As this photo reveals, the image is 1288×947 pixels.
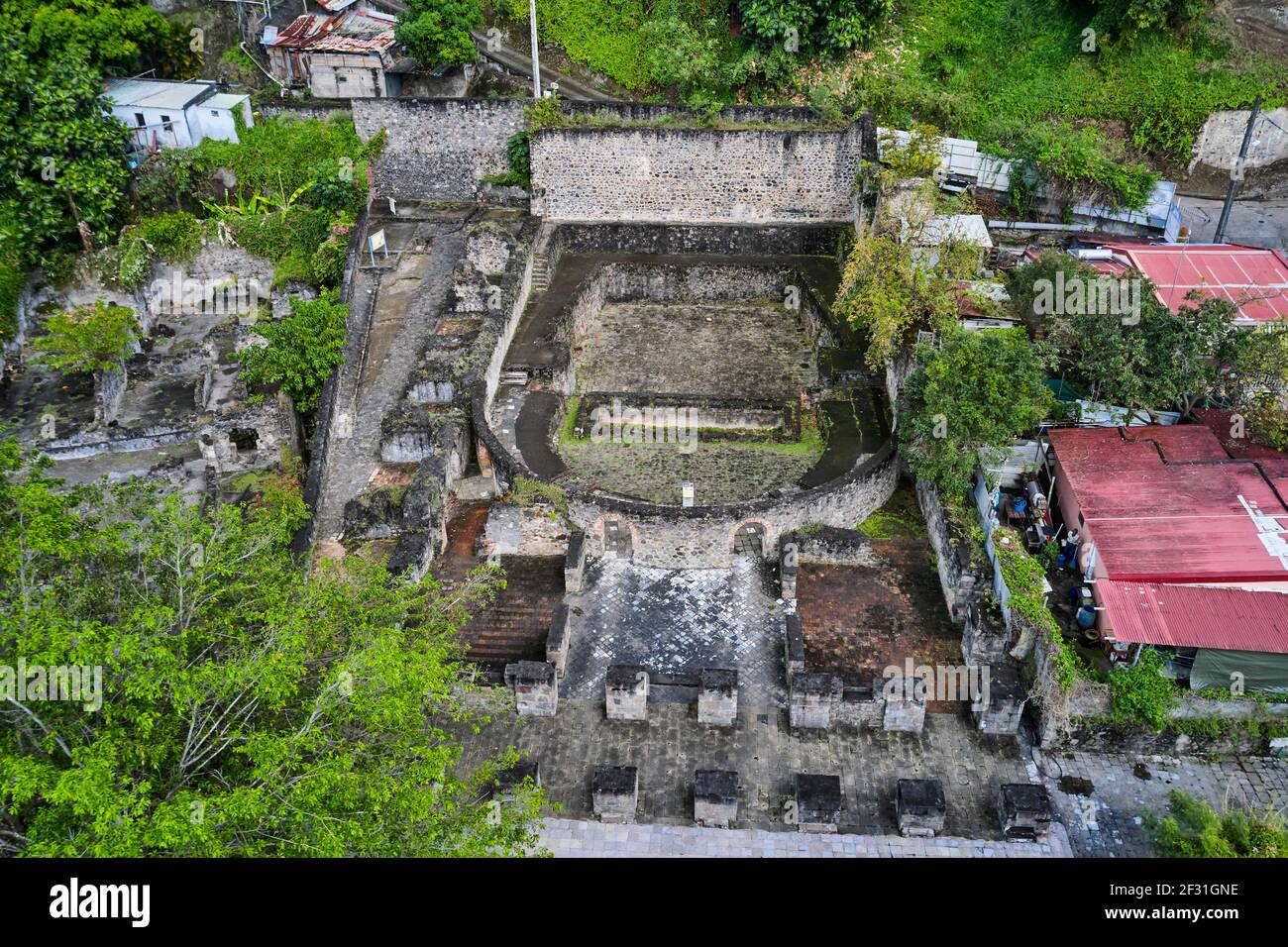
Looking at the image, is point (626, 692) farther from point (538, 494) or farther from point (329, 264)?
point (329, 264)

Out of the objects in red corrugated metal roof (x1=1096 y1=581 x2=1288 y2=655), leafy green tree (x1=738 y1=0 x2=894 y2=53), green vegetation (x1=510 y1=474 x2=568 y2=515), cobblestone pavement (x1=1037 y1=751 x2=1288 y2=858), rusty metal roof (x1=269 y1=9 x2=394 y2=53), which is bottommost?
cobblestone pavement (x1=1037 y1=751 x2=1288 y2=858)

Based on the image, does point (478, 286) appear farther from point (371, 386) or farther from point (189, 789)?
point (189, 789)

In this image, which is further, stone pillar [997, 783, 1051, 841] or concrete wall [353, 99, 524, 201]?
concrete wall [353, 99, 524, 201]

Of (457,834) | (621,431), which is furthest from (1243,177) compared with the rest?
(457,834)

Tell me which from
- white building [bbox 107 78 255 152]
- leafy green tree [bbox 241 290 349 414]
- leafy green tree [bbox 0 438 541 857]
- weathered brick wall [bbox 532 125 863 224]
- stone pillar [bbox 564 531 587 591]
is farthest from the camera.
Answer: white building [bbox 107 78 255 152]

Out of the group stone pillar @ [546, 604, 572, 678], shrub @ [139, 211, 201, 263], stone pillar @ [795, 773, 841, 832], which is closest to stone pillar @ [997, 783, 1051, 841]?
stone pillar @ [795, 773, 841, 832]

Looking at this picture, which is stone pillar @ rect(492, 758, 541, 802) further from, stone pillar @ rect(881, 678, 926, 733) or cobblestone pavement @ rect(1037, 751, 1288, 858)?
cobblestone pavement @ rect(1037, 751, 1288, 858)
